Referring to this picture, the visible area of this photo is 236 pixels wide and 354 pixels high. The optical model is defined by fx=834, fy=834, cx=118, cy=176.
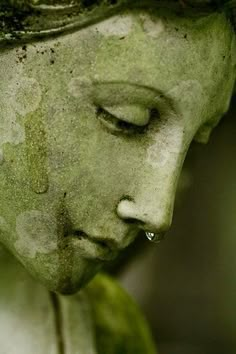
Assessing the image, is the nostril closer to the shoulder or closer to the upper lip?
the upper lip

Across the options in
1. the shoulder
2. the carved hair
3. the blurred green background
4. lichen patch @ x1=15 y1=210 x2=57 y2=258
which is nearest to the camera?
the carved hair

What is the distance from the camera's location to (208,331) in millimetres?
2475

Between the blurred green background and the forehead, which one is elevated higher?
the forehead

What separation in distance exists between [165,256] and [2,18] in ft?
6.10

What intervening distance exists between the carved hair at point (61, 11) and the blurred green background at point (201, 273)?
5.28ft

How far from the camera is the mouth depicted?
0.81 meters

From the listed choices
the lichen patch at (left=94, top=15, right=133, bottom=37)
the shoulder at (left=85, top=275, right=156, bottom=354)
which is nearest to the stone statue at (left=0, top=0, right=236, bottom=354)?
the lichen patch at (left=94, top=15, right=133, bottom=37)

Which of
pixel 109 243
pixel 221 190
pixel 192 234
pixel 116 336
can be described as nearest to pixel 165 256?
pixel 192 234

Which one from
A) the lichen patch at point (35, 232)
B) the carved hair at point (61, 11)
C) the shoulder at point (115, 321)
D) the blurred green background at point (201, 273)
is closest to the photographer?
the carved hair at point (61, 11)

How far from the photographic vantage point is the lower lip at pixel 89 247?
81 centimetres

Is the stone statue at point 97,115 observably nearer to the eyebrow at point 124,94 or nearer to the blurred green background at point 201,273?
the eyebrow at point 124,94

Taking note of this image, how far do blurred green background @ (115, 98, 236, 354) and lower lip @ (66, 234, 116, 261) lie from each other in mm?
1474

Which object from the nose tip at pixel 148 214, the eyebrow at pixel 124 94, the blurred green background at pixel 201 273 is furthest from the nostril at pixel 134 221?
the blurred green background at pixel 201 273

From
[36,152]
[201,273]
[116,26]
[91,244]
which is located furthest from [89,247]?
[201,273]
